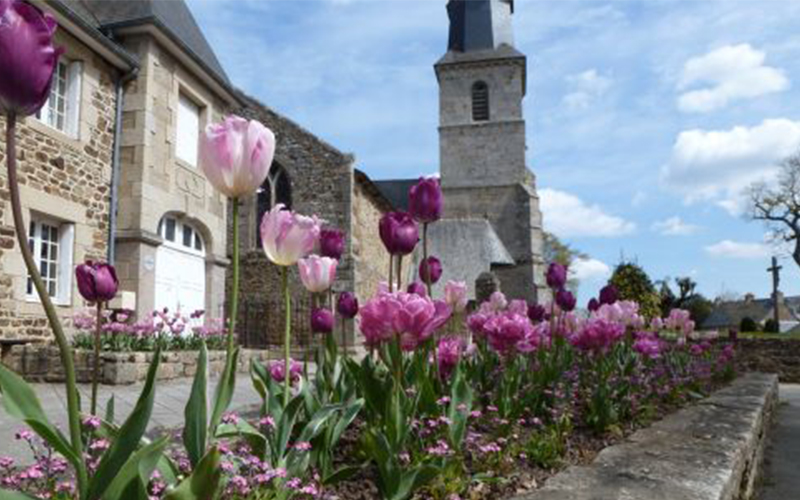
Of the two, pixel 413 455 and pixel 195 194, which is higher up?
pixel 195 194

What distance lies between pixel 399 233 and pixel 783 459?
5.12 meters

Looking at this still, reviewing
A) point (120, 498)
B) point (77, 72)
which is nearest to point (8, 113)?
point (120, 498)

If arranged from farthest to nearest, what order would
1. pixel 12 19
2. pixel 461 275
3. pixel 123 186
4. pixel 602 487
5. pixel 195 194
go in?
pixel 461 275 → pixel 195 194 → pixel 123 186 → pixel 602 487 → pixel 12 19

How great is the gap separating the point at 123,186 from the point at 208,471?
9.94 metres

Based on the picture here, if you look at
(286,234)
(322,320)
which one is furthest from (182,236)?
(286,234)

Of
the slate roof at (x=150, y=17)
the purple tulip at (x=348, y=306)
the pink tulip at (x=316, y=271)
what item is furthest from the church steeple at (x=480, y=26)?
the pink tulip at (x=316, y=271)

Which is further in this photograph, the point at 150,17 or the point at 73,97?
the point at 150,17

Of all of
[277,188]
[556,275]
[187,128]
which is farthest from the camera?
[277,188]

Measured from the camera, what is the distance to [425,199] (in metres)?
2.98

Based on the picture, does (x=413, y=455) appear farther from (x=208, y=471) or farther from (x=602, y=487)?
(x=208, y=471)

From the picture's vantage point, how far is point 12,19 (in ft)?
4.08

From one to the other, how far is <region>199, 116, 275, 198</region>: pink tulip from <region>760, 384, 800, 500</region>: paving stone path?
440 cm

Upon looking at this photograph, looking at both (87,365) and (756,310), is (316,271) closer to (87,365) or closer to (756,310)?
(87,365)

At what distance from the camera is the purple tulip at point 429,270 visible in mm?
3328
